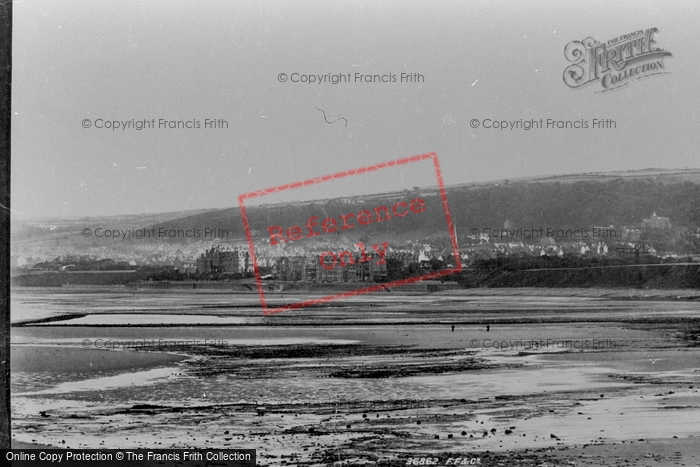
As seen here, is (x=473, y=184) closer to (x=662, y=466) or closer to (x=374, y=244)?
(x=374, y=244)

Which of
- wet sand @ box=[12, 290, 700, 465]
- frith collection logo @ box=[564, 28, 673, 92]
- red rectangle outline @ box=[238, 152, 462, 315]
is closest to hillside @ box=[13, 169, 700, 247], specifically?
red rectangle outline @ box=[238, 152, 462, 315]

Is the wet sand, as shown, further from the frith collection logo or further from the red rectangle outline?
the frith collection logo

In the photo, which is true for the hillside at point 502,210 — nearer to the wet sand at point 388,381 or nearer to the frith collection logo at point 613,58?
the wet sand at point 388,381

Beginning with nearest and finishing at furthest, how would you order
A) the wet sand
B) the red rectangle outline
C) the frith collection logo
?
the wet sand < the red rectangle outline < the frith collection logo

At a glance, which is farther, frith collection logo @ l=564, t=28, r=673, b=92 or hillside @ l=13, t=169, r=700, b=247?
frith collection logo @ l=564, t=28, r=673, b=92

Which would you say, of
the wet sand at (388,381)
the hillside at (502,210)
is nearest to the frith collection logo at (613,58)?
Result: the hillside at (502,210)

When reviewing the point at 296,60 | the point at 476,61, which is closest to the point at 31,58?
the point at 296,60
